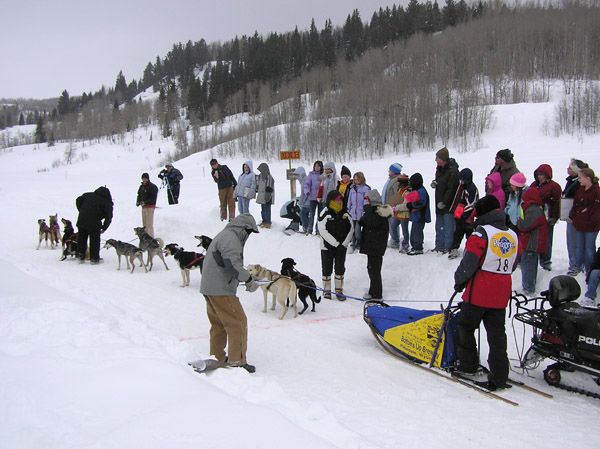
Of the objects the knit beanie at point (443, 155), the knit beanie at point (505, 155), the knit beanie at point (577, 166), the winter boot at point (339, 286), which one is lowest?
the winter boot at point (339, 286)

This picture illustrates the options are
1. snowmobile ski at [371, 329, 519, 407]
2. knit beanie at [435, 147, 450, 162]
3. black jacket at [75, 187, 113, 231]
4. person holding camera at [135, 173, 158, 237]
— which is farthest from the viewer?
person holding camera at [135, 173, 158, 237]

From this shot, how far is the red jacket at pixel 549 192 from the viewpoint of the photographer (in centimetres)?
746

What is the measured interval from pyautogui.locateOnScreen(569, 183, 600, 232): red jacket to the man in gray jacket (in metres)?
4.76

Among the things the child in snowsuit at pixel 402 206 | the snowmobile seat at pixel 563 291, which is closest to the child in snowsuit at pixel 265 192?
the child in snowsuit at pixel 402 206

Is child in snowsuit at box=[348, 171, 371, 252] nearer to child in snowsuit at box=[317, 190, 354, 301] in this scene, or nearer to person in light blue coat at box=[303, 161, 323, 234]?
child in snowsuit at box=[317, 190, 354, 301]

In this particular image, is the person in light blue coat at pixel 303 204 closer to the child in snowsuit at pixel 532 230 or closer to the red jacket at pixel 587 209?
the child in snowsuit at pixel 532 230

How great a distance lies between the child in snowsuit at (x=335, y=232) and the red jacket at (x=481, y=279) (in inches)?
148

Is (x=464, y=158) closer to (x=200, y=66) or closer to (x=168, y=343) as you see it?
(x=168, y=343)

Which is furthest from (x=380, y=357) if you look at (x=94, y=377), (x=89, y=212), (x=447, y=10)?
(x=447, y=10)

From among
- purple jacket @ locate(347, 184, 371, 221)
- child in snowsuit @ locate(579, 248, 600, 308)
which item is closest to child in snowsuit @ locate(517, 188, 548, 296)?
child in snowsuit @ locate(579, 248, 600, 308)

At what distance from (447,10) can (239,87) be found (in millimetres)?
31995

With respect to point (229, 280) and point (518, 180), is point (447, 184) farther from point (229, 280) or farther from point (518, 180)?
point (229, 280)

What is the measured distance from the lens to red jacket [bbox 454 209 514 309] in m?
5.06

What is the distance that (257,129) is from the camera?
45750 mm
